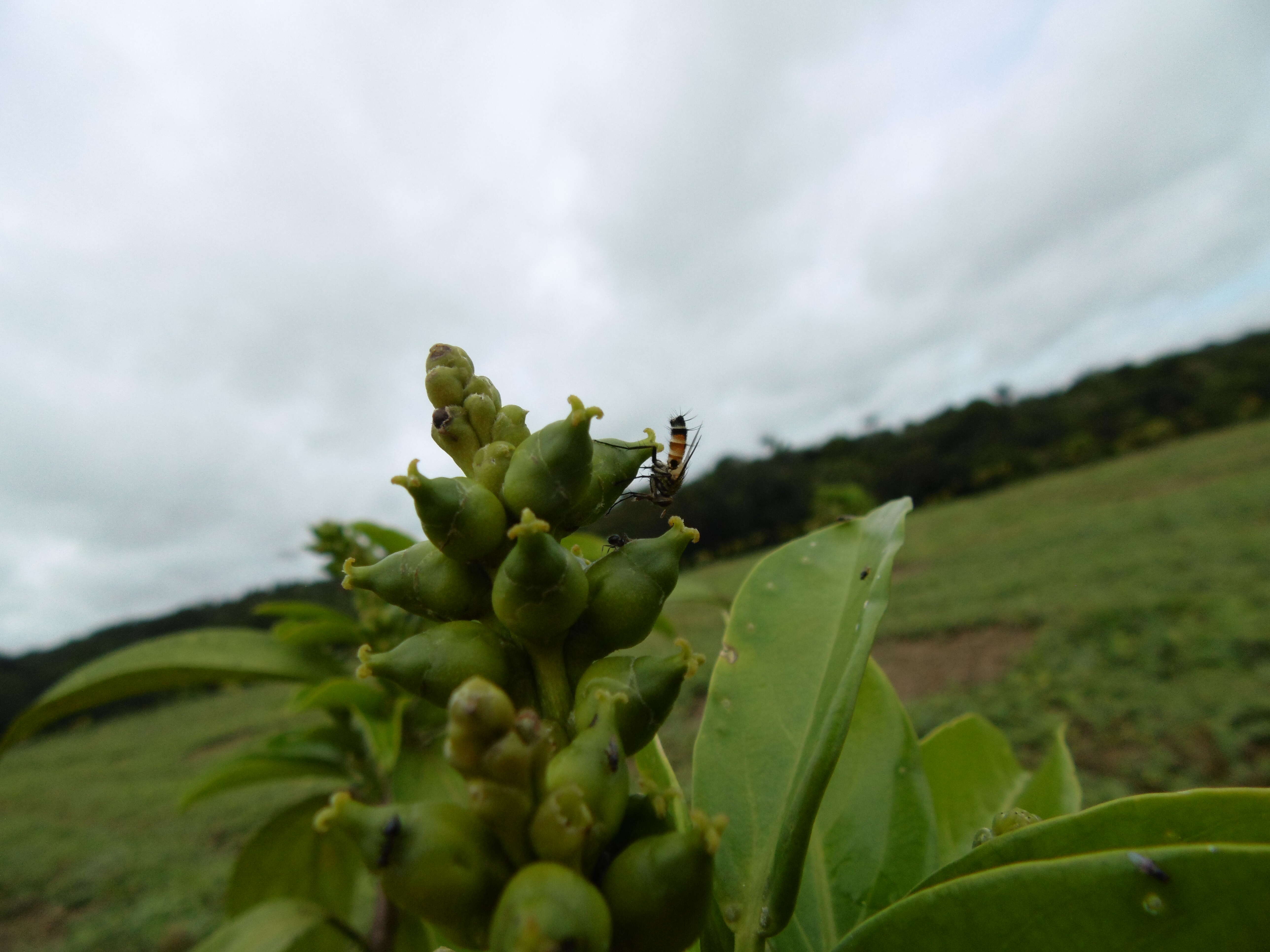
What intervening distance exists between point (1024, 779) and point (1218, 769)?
4350 millimetres

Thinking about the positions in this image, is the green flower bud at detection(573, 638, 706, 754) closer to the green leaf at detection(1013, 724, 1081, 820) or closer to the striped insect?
the striped insect

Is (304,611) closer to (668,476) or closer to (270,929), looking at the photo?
(270,929)

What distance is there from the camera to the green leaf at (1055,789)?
1.51m

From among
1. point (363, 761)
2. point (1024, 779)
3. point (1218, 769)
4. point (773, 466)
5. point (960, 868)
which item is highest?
point (773, 466)

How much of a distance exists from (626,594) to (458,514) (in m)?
0.23

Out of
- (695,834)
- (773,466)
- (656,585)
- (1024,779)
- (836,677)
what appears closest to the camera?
(695,834)

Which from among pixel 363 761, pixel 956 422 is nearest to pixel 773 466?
pixel 956 422

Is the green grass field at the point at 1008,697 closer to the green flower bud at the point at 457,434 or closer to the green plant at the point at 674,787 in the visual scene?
the green plant at the point at 674,787

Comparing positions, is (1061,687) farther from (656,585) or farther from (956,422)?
(956,422)

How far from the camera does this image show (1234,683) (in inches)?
226

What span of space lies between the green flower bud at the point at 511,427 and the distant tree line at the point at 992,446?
2372 centimetres

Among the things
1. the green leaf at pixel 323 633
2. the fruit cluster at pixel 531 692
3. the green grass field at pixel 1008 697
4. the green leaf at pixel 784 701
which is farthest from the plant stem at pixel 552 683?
the green grass field at pixel 1008 697

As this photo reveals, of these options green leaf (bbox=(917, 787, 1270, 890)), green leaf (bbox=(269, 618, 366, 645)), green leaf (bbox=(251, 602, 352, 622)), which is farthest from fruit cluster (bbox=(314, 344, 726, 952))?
green leaf (bbox=(251, 602, 352, 622))

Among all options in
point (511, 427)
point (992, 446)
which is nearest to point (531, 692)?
point (511, 427)
